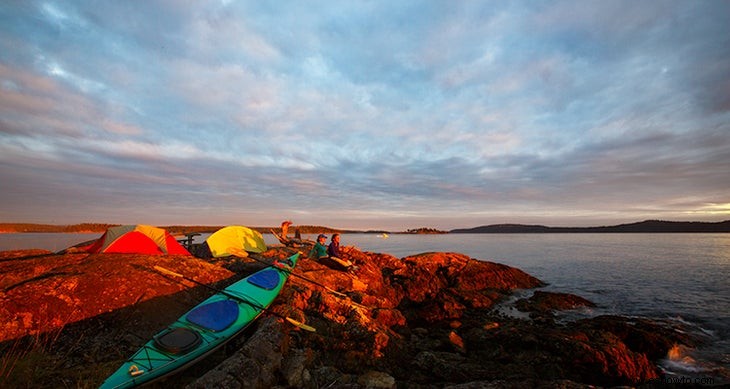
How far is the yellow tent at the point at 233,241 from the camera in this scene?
1648 cm

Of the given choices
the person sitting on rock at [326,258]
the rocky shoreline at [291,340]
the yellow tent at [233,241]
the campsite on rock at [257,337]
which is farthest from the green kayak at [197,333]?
the yellow tent at [233,241]

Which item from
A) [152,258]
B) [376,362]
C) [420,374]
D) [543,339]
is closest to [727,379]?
[543,339]

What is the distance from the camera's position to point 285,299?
430 inches

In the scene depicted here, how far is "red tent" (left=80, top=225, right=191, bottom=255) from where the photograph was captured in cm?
1259

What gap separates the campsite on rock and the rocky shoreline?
0.11ft

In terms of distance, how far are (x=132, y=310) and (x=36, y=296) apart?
2.20 meters

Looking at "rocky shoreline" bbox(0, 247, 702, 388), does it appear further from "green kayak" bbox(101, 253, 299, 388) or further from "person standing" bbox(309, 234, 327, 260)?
"person standing" bbox(309, 234, 327, 260)

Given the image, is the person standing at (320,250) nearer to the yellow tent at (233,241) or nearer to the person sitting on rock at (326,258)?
the person sitting on rock at (326,258)

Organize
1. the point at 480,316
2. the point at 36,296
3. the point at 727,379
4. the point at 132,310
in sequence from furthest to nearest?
the point at 480,316, the point at 727,379, the point at 132,310, the point at 36,296

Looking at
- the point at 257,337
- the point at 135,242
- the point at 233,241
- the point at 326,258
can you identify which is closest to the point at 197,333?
the point at 257,337

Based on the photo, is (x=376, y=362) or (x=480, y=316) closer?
(x=376, y=362)

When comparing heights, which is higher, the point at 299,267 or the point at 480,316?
the point at 299,267

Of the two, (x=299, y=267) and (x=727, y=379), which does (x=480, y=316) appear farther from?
(x=299, y=267)

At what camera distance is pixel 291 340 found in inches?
317
